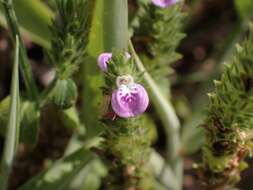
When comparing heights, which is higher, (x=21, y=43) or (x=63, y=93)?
(x=21, y=43)

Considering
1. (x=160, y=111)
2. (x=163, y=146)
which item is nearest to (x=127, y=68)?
(x=160, y=111)

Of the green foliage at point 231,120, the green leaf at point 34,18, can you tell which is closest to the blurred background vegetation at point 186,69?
the green leaf at point 34,18

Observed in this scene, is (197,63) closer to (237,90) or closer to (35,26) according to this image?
(35,26)

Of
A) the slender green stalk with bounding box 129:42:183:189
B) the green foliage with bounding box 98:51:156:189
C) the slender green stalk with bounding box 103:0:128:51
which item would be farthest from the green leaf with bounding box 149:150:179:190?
the slender green stalk with bounding box 103:0:128:51

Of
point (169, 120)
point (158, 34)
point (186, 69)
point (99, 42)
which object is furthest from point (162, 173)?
point (186, 69)

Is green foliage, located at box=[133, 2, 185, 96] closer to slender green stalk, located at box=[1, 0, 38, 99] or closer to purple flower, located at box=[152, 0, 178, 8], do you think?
purple flower, located at box=[152, 0, 178, 8]

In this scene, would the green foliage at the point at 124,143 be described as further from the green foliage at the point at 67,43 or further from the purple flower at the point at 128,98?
the green foliage at the point at 67,43

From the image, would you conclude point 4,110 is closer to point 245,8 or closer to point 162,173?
point 162,173
